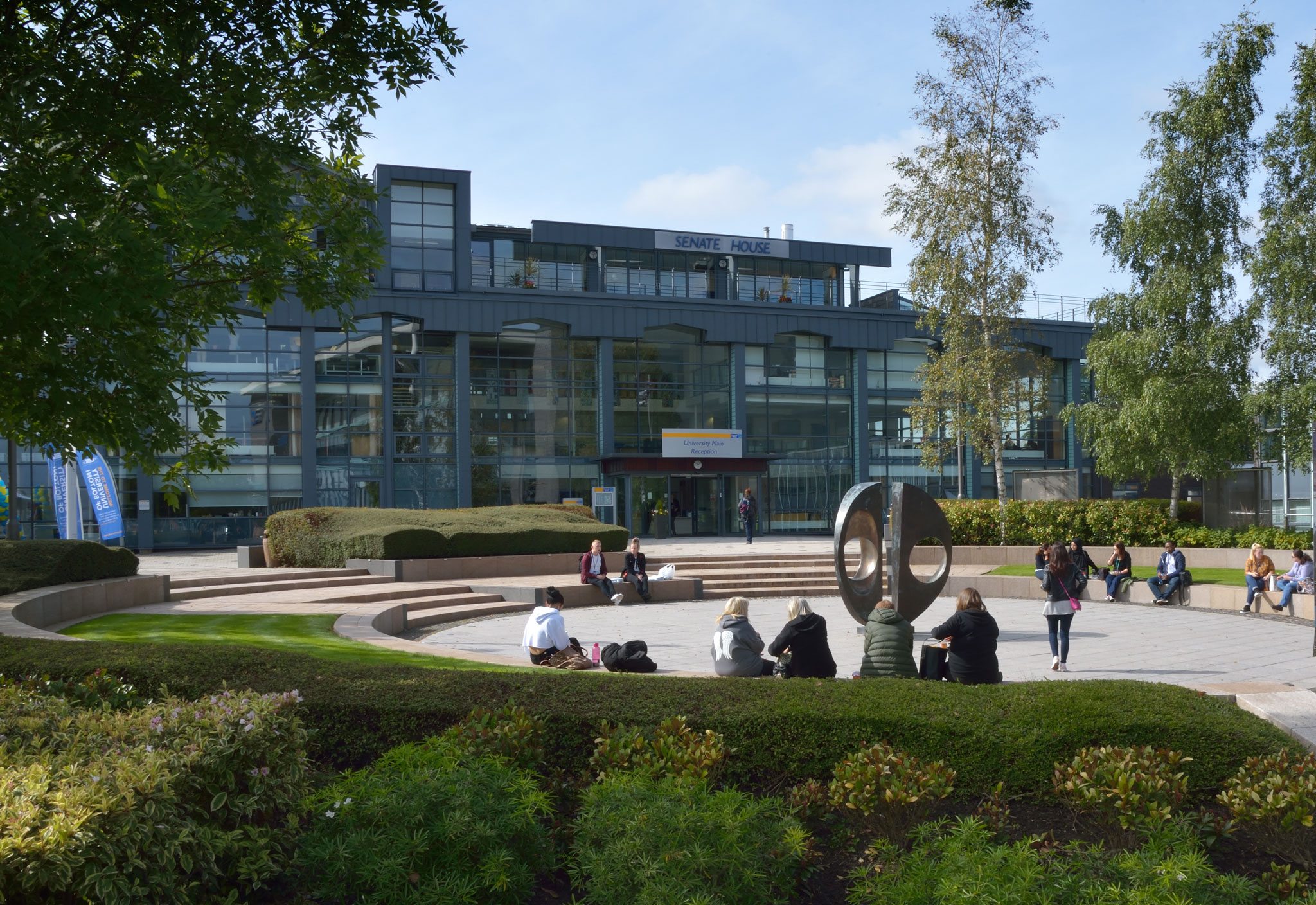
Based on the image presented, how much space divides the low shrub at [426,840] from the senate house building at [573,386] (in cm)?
3118

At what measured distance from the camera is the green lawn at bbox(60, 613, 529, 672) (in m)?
10.8

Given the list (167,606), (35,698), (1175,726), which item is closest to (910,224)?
(167,606)

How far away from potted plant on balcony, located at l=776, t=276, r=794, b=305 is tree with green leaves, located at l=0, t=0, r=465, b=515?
1304 inches

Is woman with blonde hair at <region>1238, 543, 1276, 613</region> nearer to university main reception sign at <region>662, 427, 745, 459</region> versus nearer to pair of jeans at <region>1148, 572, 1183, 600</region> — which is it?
pair of jeans at <region>1148, 572, 1183, 600</region>

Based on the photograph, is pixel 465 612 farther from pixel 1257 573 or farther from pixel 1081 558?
pixel 1257 573

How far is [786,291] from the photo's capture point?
4303 cm

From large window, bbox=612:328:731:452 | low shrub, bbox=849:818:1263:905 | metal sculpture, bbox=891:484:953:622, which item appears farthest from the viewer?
large window, bbox=612:328:731:452

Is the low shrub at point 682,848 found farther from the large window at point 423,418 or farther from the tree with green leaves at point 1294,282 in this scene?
the large window at point 423,418

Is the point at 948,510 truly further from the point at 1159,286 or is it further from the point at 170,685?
the point at 170,685

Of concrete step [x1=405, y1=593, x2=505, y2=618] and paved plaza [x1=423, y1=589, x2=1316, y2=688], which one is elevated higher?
concrete step [x1=405, y1=593, x2=505, y2=618]

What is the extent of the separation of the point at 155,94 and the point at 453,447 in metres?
28.9

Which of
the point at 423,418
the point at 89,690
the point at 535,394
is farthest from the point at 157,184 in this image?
the point at 535,394

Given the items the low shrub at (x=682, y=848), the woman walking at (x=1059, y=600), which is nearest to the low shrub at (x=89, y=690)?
the low shrub at (x=682, y=848)

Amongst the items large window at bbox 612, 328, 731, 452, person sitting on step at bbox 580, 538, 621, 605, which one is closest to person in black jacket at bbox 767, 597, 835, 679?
person sitting on step at bbox 580, 538, 621, 605
